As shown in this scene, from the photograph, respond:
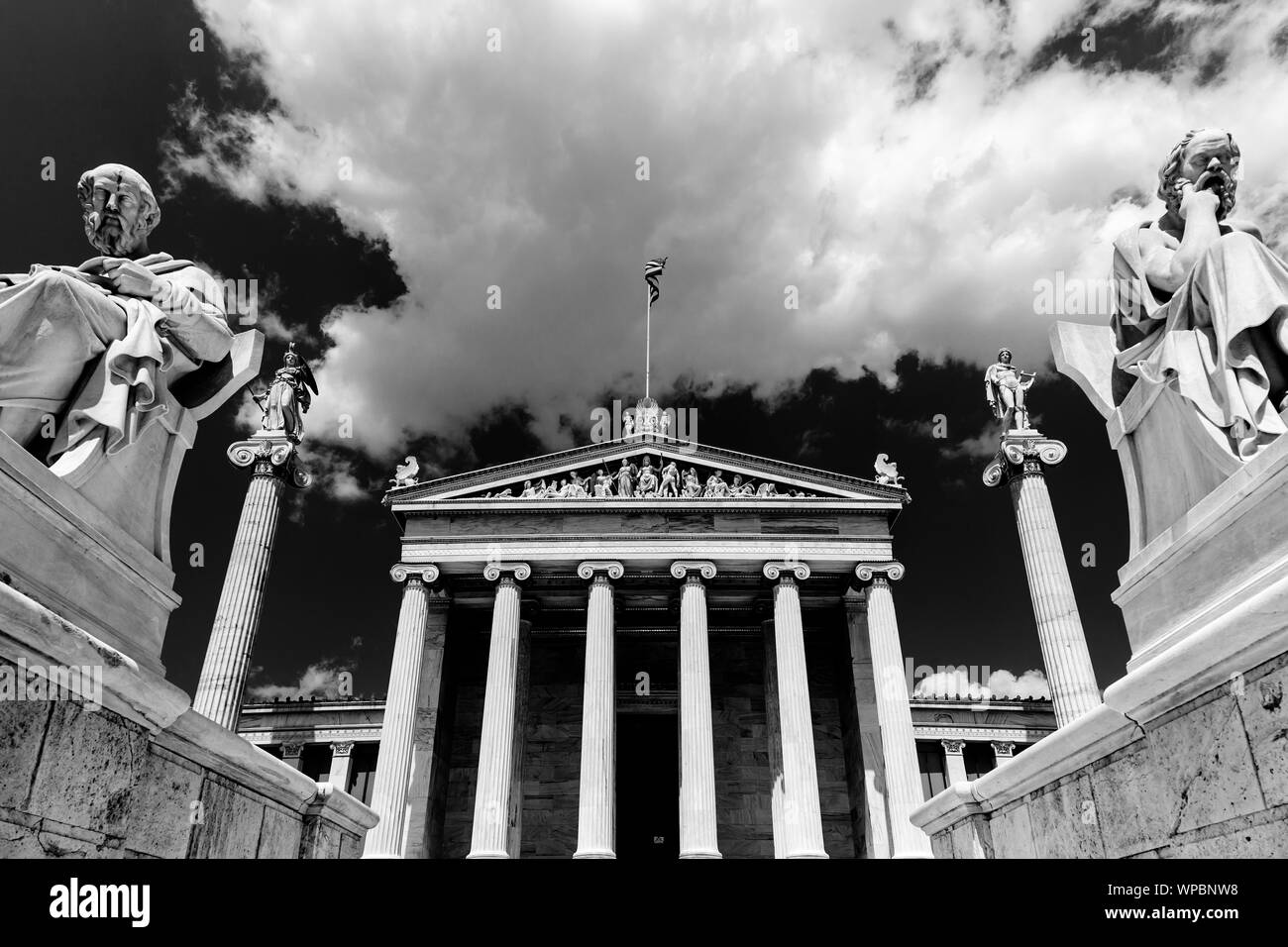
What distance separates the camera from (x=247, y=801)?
547 centimetres

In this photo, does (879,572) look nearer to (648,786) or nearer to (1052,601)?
(1052,601)

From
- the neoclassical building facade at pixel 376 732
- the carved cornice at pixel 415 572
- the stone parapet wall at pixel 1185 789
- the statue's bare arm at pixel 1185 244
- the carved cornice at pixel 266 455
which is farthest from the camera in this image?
the neoclassical building facade at pixel 376 732

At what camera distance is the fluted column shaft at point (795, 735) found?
24.2m

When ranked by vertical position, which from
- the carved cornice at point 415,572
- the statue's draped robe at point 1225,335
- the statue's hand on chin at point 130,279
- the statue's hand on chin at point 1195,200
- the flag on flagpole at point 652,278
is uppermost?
the flag on flagpole at point 652,278

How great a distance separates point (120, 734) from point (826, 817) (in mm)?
28110

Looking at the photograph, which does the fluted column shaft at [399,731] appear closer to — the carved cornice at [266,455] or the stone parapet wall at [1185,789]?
the carved cornice at [266,455]

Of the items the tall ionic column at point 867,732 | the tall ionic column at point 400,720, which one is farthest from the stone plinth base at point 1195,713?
the tall ionic column at point 867,732

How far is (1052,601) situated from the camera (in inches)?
818

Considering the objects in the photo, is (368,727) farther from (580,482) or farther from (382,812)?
(580,482)

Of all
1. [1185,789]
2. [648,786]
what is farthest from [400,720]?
[1185,789]

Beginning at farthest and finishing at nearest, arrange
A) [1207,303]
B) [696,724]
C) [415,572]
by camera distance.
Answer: [415,572], [696,724], [1207,303]

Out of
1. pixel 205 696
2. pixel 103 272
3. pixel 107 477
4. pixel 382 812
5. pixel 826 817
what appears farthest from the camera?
pixel 826 817

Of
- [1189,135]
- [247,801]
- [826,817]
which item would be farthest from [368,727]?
[1189,135]

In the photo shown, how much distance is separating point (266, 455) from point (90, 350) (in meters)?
18.0
